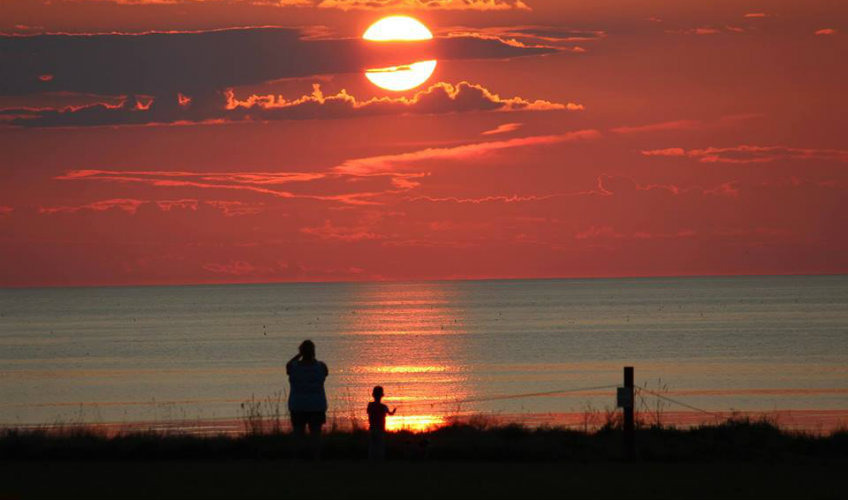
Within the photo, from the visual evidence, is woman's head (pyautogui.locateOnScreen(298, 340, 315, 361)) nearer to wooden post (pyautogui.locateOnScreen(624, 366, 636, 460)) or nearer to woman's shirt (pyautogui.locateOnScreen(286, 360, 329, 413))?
woman's shirt (pyautogui.locateOnScreen(286, 360, 329, 413))

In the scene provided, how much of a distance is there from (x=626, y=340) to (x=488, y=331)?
21918mm

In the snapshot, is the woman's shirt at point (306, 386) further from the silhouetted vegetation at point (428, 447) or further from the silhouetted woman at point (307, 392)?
the silhouetted vegetation at point (428, 447)

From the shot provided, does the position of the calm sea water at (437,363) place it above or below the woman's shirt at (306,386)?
above

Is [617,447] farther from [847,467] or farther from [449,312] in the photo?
[449,312]

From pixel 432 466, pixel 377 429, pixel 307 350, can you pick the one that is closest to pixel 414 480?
pixel 432 466

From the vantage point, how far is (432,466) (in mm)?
16266

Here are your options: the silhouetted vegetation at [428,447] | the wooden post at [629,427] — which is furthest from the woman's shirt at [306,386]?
the wooden post at [629,427]

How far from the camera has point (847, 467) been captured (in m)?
16.1

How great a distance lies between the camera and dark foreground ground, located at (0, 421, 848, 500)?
1422 cm

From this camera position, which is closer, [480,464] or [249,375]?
[480,464]

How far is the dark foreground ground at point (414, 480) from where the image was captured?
14.0 meters

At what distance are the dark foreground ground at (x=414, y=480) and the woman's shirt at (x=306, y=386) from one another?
79 centimetres

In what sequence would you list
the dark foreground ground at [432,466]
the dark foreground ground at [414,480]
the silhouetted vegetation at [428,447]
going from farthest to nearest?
the silhouetted vegetation at [428,447]
the dark foreground ground at [432,466]
the dark foreground ground at [414,480]

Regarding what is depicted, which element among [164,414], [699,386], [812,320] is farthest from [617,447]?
[812,320]
